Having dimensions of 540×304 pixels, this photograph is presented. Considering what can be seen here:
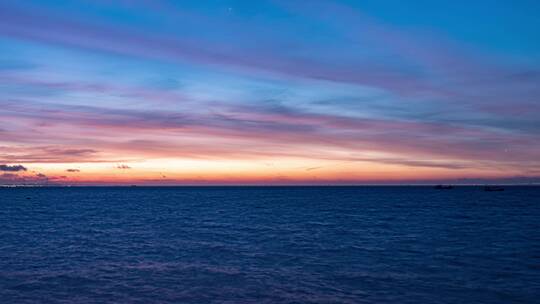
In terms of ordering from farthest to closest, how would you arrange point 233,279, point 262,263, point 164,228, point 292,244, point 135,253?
point 164,228 < point 292,244 < point 135,253 < point 262,263 < point 233,279

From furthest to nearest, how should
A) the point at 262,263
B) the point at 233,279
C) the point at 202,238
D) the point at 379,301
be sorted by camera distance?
the point at 202,238, the point at 262,263, the point at 233,279, the point at 379,301

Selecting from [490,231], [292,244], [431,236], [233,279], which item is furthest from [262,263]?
[490,231]

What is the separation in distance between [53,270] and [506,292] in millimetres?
32281

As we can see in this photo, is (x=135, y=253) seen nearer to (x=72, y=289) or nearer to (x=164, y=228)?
(x=72, y=289)

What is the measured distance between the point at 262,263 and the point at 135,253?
44.4ft

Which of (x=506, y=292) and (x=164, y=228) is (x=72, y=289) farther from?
(x=164, y=228)

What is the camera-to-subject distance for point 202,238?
2156 inches

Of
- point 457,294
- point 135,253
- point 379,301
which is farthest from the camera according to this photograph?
point 135,253

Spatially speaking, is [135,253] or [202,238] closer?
[135,253]

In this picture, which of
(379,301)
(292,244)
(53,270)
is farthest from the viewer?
(292,244)

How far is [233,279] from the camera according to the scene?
31.9m

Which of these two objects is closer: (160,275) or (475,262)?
(160,275)

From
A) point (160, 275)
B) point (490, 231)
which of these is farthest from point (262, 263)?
point (490, 231)

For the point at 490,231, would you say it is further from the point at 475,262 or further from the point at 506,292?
the point at 506,292
